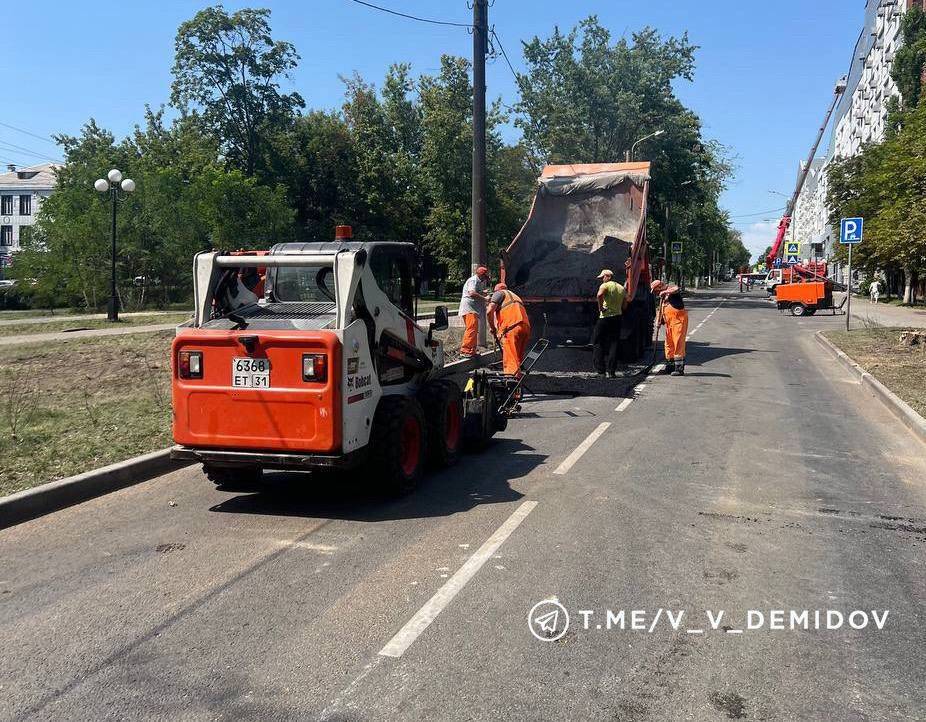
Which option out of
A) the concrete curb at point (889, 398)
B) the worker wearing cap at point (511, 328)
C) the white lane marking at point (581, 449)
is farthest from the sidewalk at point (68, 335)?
the concrete curb at point (889, 398)

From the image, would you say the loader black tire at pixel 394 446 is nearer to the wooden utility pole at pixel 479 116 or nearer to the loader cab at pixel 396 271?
the loader cab at pixel 396 271

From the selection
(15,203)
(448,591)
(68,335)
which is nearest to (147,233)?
(68,335)

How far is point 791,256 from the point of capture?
5359 centimetres

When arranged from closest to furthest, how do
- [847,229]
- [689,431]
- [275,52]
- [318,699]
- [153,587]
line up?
[318,699] < [153,587] < [689,431] < [847,229] < [275,52]

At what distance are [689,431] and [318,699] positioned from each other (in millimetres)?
7151

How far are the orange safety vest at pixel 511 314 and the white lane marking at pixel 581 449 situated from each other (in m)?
2.50

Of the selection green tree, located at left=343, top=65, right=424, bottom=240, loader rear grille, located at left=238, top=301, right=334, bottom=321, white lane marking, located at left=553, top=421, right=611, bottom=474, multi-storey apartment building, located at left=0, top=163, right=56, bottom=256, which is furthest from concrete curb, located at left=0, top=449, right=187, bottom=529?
multi-storey apartment building, located at left=0, top=163, right=56, bottom=256

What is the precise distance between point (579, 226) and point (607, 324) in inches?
128

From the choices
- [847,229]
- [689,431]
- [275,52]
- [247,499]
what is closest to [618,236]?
[689,431]

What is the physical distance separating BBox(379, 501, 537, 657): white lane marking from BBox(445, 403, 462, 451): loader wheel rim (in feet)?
5.60

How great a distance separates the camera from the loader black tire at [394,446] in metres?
6.75

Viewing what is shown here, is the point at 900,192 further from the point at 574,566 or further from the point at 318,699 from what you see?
the point at 318,699

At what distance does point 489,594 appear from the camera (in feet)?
15.7

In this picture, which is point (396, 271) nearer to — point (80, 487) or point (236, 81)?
point (80, 487)
